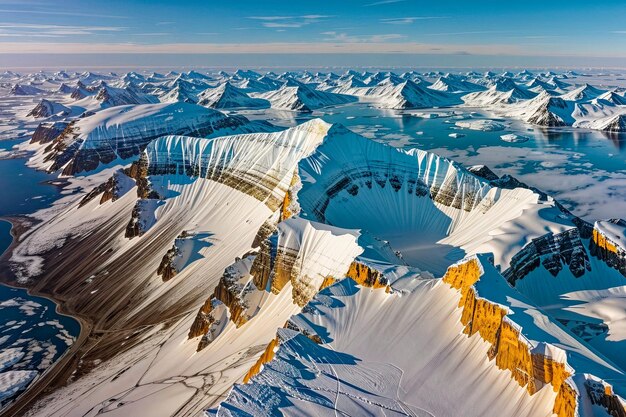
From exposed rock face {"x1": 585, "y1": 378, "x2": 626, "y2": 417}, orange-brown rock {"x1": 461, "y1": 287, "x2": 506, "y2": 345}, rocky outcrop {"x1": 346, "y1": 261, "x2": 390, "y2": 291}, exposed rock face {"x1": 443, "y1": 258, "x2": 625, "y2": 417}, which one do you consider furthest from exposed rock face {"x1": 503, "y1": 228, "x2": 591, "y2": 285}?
exposed rock face {"x1": 585, "y1": 378, "x2": 626, "y2": 417}

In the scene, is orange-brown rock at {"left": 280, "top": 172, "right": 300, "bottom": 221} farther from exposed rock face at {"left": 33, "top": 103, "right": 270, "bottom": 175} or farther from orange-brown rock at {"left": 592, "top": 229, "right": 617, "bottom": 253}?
exposed rock face at {"left": 33, "top": 103, "right": 270, "bottom": 175}

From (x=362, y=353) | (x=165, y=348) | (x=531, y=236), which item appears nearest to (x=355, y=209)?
(x=531, y=236)

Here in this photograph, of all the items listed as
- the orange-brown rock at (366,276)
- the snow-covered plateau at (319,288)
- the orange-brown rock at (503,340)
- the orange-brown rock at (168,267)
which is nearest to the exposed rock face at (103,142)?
the snow-covered plateau at (319,288)

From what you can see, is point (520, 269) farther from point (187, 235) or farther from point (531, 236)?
point (187, 235)

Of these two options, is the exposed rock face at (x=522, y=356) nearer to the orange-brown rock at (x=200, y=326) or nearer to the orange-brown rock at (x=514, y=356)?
the orange-brown rock at (x=514, y=356)

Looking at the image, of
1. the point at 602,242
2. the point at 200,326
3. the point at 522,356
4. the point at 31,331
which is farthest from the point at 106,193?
the point at 602,242
